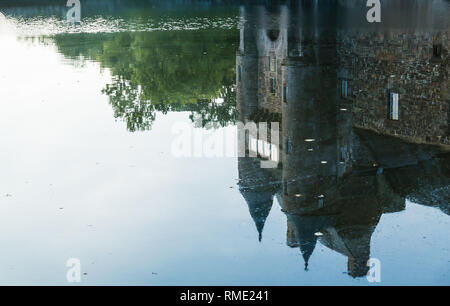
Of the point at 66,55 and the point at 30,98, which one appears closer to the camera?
the point at 30,98

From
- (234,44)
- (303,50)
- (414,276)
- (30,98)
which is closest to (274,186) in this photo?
(414,276)

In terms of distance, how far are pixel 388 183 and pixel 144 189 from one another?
15.4 feet

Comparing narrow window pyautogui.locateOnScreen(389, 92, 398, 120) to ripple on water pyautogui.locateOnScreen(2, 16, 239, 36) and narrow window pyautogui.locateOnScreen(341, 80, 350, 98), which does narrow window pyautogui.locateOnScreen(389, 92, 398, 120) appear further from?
ripple on water pyautogui.locateOnScreen(2, 16, 239, 36)

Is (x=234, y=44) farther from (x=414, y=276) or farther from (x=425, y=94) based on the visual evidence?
(x=414, y=276)

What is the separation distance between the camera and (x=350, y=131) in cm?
2083

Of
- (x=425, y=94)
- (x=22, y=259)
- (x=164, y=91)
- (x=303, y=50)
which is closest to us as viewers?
(x=22, y=259)

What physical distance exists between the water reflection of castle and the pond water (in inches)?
2.4

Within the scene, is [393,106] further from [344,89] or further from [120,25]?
[120,25]

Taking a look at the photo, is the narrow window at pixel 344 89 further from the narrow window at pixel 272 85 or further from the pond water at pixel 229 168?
the narrow window at pixel 272 85

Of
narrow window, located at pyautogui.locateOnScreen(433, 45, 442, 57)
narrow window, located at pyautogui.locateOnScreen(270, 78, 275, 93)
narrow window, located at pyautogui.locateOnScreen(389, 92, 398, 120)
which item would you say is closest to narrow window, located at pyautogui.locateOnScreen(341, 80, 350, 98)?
narrow window, located at pyautogui.locateOnScreen(389, 92, 398, 120)

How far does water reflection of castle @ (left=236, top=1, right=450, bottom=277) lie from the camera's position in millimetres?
13562

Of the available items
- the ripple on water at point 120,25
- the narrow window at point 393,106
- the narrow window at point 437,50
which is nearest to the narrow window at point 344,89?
the narrow window at point 393,106

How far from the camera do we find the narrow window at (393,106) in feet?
71.6

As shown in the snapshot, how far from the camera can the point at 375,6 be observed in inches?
2414
